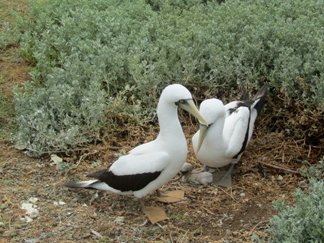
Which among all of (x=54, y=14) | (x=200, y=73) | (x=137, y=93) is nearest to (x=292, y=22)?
(x=200, y=73)

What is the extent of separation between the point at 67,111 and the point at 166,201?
4.10 feet

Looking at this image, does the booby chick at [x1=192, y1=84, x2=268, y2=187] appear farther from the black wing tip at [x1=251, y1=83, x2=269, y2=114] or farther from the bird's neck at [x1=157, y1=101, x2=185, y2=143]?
the bird's neck at [x1=157, y1=101, x2=185, y2=143]

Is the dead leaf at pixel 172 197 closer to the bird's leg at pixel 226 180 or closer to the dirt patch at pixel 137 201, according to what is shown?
the dirt patch at pixel 137 201

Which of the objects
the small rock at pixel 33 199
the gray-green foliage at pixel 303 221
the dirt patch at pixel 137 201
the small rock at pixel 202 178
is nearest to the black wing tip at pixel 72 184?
the dirt patch at pixel 137 201

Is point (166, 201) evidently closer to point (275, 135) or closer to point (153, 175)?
point (153, 175)

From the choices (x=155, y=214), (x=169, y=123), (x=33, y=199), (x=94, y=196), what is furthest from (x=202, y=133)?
(x=33, y=199)

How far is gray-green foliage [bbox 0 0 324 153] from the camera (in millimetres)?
4887

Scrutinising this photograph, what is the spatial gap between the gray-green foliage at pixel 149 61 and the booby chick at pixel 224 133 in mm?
454

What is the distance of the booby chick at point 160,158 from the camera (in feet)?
13.1

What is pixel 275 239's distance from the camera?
3.53 meters

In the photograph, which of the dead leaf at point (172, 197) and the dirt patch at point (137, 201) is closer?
the dirt patch at point (137, 201)

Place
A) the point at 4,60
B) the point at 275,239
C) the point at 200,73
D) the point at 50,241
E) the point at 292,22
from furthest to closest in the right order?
the point at 4,60 < the point at 292,22 < the point at 200,73 < the point at 50,241 < the point at 275,239

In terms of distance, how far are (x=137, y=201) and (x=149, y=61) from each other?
146 centimetres

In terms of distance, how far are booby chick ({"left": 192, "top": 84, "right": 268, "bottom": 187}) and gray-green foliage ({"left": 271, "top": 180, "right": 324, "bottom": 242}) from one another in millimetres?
901
